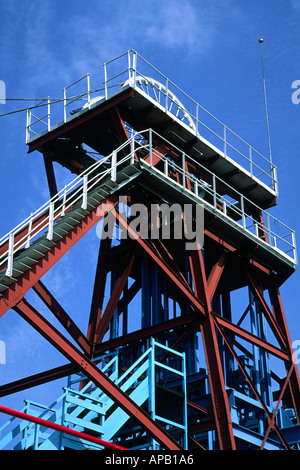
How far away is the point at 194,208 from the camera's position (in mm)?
31812

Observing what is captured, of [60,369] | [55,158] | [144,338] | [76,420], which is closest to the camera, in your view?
[76,420]

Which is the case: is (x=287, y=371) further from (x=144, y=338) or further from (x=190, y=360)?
(x=144, y=338)

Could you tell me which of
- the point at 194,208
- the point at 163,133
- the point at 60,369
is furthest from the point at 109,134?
the point at 60,369

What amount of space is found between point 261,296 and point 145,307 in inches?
195

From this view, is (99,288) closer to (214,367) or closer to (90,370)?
(214,367)

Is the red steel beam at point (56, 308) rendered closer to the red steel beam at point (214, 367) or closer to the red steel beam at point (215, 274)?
the red steel beam at point (214, 367)

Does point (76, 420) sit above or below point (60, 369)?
below

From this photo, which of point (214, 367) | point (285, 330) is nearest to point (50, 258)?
point (214, 367)

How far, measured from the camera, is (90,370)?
26.2 metres

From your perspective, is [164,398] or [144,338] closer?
[164,398]

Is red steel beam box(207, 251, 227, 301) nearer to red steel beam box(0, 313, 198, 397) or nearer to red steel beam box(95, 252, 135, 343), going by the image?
red steel beam box(0, 313, 198, 397)

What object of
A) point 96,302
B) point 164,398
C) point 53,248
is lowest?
point 164,398

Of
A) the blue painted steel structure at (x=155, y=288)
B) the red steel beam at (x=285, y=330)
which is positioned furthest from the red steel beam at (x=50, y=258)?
the red steel beam at (x=285, y=330)

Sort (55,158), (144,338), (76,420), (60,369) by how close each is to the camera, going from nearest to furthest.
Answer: (76,420), (60,369), (144,338), (55,158)
